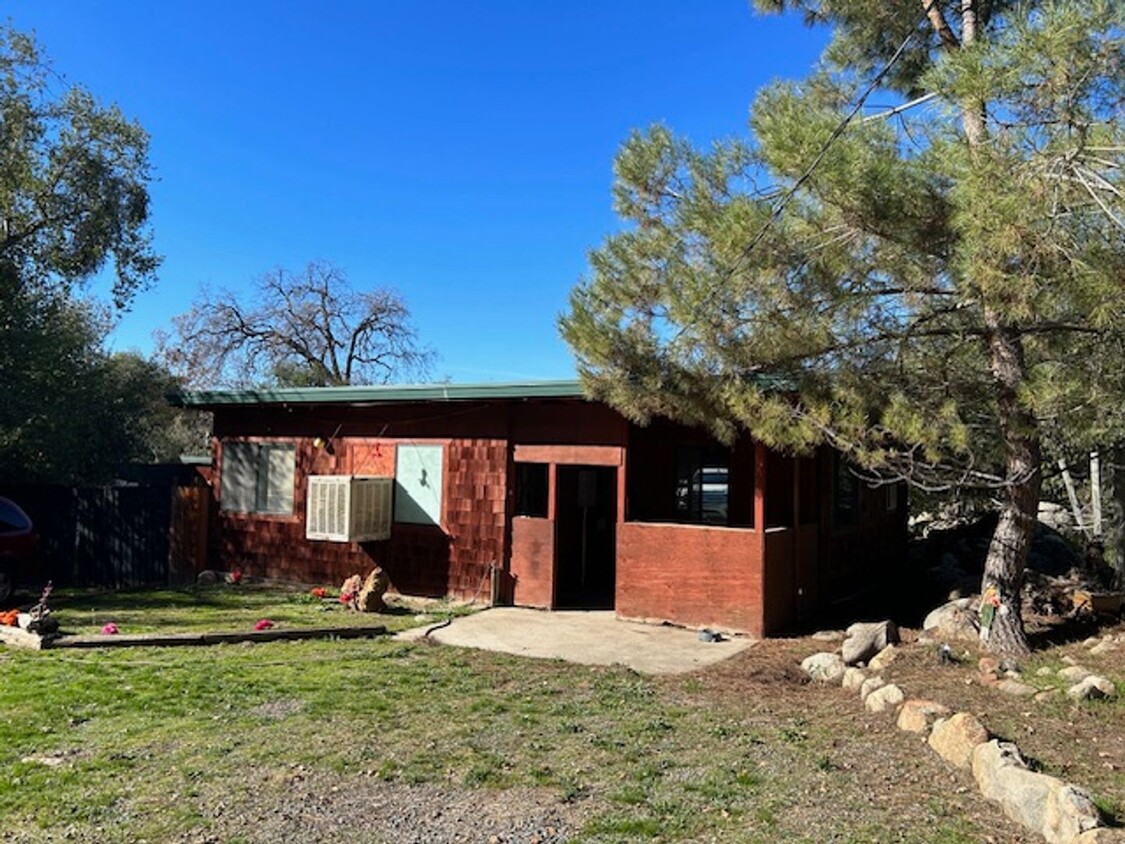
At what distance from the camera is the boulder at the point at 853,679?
5898 millimetres

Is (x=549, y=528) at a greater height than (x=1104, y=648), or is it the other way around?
(x=549, y=528)

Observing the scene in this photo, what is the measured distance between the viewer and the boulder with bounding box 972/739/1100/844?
10.5ft

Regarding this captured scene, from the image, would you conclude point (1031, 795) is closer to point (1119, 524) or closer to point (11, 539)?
point (1119, 524)

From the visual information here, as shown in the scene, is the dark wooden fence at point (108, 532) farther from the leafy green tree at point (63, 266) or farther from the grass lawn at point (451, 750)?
the grass lawn at point (451, 750)

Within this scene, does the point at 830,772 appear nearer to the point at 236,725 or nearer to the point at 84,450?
the point at 236,725

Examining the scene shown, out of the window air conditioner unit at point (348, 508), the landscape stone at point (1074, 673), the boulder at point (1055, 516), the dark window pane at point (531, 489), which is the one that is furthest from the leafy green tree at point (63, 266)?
the boulder at point (1055, 516)

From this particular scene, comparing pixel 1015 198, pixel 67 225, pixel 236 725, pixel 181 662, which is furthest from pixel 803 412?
pixel 67 225

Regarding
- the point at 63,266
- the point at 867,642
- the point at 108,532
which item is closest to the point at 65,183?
the point at 63,266

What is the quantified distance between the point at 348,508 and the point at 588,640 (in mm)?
3789

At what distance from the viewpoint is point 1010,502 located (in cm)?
684

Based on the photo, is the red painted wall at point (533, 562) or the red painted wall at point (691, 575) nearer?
the red painted wall at point (691, 575)

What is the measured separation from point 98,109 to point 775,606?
15.2 m

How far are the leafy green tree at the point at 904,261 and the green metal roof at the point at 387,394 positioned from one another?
5.18 feet

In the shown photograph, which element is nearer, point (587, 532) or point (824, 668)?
point (824, 668)
